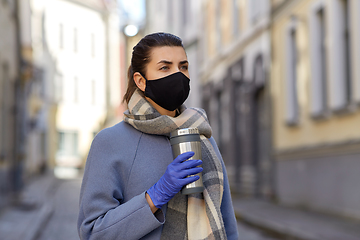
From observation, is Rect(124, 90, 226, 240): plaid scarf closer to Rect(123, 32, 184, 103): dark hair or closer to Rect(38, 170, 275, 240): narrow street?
Rect(123, 32, 184, 103): dark hair

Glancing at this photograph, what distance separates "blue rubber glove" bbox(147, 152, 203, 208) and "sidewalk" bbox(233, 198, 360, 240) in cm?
586

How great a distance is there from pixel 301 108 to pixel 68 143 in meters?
26.2

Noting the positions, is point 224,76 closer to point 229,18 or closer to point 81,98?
point 229,18

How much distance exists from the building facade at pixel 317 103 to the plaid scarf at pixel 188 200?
311 inches

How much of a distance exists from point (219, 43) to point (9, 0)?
350 inches

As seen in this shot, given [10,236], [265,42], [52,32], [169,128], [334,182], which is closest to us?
[169,128]

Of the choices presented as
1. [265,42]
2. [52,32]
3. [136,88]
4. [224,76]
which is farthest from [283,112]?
[52,32]

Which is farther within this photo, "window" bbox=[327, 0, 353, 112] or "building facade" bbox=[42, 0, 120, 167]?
"building facade" bbox=[42, 0, 120, 167]

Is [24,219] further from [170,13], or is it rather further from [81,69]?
[81,69]

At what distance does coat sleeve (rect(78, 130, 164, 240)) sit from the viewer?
75.7 inches

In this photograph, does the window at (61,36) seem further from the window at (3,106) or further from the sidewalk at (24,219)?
the sidewalk at (24,219)

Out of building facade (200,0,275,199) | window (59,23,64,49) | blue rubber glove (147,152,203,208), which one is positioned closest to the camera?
blue rubber glove (147,152,203,208)

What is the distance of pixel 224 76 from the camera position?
1906 centimetres

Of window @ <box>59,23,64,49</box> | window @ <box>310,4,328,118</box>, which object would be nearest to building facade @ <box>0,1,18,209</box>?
window @ <box>310,4,328,118</box>
